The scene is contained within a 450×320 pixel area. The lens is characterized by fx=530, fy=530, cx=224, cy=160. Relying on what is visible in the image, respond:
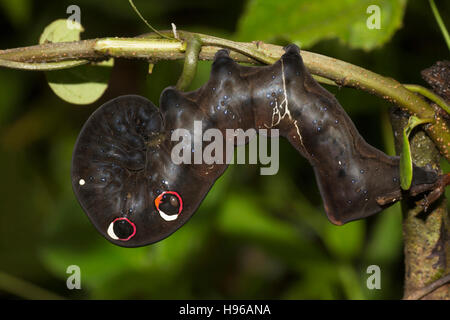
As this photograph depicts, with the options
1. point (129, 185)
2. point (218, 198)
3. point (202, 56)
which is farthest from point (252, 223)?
point (202, 56)

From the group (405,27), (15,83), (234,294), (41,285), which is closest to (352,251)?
(234,294)

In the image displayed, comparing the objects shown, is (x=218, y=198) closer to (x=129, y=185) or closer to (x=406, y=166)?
(x=129, y=185)

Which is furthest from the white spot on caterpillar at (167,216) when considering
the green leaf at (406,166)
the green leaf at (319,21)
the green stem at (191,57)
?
the green leaf at (319,21)

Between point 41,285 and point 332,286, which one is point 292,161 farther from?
point 41,285

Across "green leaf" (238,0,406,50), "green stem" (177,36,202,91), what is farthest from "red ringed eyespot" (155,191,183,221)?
"green leaf" (238,0,406,50)

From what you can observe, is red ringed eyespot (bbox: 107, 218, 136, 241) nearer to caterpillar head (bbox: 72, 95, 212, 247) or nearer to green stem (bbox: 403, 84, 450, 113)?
caterpillar head (bbox: 72, 95, 212, 247)
